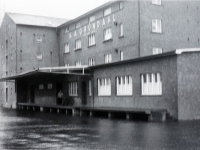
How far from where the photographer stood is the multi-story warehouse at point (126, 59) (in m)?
19.1

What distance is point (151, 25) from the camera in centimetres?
2811

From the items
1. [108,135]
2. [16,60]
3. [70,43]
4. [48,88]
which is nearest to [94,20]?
[70,43]

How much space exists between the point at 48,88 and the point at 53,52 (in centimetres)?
717

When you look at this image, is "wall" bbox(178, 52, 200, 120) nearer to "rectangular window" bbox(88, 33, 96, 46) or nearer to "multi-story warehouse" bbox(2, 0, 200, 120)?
"multi-story warehouse" bbox(2, 0, 200, 120)

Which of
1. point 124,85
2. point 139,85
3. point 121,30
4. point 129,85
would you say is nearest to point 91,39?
point 121,30

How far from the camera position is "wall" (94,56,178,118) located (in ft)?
62.6

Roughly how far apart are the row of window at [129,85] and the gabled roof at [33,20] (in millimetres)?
17173

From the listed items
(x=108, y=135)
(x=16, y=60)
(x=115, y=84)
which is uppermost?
(x=16, y=60)

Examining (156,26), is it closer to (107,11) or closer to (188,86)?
(107,11)

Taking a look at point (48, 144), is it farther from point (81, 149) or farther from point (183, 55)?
point (183, 55)

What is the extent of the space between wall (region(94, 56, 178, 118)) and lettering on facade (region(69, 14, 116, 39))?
6277 mm

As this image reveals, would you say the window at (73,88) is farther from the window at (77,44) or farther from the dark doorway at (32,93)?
the dark doorway at (32,93)

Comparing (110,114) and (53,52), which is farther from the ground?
(53,52)

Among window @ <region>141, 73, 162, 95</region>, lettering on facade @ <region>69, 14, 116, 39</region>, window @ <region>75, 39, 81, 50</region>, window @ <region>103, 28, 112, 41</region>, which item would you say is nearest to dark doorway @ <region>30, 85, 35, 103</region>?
window @ <region>75, 39, 81, 50</region>
